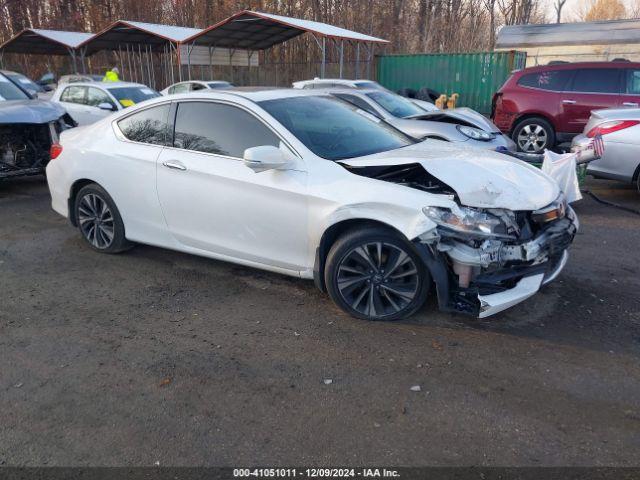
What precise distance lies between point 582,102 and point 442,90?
987cm

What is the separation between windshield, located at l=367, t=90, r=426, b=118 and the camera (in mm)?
10086

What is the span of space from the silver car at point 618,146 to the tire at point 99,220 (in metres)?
5.87

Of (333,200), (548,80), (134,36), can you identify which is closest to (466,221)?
(333,200)

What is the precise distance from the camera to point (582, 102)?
10922mm

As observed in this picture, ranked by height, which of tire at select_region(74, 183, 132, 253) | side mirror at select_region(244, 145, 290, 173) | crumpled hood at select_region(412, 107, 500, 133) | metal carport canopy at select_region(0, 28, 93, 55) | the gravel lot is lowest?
the gravel lot

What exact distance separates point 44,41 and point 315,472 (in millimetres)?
26142

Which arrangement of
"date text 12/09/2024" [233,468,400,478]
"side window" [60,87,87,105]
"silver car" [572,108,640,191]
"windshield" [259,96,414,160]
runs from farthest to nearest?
"side window" [60,87,87,105] < "silver car" [572,108,640,191] < "windshield" [259,96,414,160] < "date text 12/09/2024" [233,468,400,478]

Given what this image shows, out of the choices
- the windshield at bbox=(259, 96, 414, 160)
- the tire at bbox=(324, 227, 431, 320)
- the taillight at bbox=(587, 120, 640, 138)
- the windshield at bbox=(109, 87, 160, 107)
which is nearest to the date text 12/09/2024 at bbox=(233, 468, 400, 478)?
the tire at bbox=(324, 227, 431, 320)

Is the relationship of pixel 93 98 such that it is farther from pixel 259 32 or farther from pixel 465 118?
pixel 259 32

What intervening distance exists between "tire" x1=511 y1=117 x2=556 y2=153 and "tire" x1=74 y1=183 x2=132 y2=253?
861 centimetres

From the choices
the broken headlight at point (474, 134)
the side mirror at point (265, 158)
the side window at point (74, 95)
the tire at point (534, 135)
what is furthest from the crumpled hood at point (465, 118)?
the side window at point (74, 95)

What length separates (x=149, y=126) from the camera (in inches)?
200

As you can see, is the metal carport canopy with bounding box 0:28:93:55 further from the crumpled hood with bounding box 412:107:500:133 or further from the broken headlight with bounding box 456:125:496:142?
the broken headlight with bounding box 456:125:496:142

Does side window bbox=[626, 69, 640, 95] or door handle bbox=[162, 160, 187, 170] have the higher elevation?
side window bbox=[626, 69, 640, 95]
